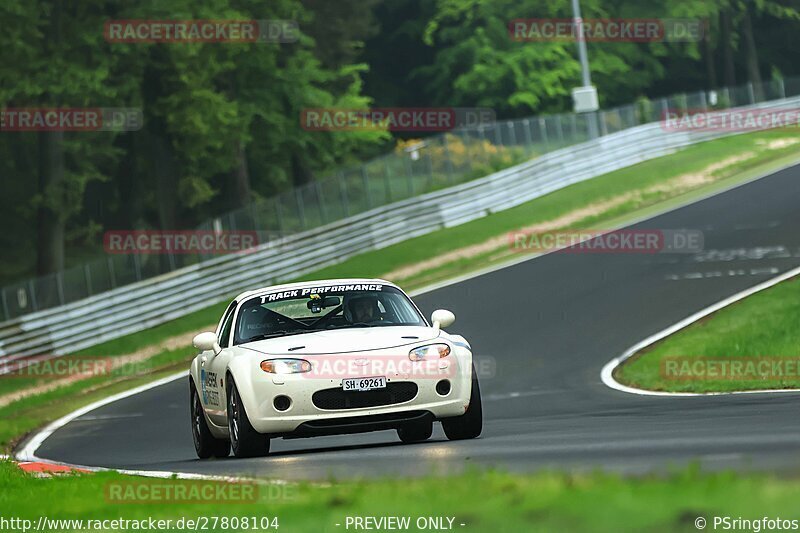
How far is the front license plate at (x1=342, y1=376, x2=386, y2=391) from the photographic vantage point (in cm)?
1156

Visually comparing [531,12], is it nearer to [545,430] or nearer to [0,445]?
[0,445]

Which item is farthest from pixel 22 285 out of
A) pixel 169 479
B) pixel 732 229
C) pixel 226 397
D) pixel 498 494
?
pixel 498 494

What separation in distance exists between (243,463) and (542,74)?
63211mm

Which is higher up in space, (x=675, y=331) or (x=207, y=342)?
(x=207, y=342)

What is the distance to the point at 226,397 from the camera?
12281 millimetres

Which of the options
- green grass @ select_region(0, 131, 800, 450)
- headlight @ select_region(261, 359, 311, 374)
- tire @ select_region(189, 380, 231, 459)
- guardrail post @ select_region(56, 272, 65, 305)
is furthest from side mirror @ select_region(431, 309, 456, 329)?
guardrail post @ select_region(56, 272, 65, 305)

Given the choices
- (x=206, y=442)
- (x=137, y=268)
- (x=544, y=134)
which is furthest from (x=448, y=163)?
(x=206, y=442)

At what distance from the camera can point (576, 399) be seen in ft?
56.9
